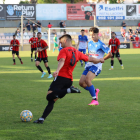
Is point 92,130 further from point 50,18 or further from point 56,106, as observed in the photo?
point 50,18

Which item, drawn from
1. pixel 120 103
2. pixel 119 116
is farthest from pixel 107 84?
pixel 119 116

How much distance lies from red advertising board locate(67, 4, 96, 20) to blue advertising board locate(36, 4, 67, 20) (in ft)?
3.47

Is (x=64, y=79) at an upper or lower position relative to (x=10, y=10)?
lower

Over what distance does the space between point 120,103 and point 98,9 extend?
4332 cm

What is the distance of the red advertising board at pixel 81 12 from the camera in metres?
49.7

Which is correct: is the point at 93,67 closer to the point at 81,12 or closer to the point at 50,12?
the point at 50,12

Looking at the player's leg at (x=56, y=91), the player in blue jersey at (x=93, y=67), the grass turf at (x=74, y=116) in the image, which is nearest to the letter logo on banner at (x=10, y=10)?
the grass turf at (x=74, y=116)

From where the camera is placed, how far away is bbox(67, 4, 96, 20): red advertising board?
49.7m

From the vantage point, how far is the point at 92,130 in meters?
5.71

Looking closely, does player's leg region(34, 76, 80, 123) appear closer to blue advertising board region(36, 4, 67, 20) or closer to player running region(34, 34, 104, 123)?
player running region(34, 34, 104, 123)

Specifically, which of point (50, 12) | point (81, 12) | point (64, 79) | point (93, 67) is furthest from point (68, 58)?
point (81, 12)

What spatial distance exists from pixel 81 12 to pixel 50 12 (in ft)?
15.8

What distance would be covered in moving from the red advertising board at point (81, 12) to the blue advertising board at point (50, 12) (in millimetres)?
1056

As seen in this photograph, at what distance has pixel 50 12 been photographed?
48.9 m
